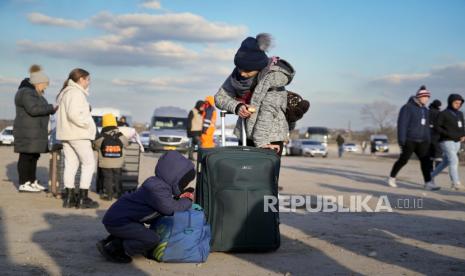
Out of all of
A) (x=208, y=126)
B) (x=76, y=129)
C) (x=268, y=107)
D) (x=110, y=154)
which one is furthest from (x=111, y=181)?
(x=208, y=126)

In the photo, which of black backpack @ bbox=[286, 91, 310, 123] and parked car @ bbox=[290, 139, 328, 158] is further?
parked car @ bbox=[290, 139, 328, 158]

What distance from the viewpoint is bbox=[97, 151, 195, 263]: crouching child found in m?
4.95

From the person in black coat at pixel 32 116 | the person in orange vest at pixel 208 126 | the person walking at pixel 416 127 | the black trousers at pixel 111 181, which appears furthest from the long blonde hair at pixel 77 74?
the person in orange vest at pixel 208 126

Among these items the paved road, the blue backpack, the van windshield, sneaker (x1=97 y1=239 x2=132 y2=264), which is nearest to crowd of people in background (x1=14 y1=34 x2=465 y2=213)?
the paved road

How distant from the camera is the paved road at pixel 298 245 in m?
4.76

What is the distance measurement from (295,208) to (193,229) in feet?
12.5

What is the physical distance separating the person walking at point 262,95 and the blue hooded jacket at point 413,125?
23.1 feet

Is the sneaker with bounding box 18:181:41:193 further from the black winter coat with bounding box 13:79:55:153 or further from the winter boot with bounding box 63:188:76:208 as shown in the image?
the winter boot with bounding box 63:188:76:208

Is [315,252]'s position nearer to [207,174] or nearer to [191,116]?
[207,174]

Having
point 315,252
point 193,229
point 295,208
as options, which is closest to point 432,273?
point 315,252

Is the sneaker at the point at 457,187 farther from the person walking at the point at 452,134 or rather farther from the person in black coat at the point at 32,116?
the person in black coat at the point at 32,116

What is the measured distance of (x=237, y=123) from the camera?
6379mm

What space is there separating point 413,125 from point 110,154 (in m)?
6.20

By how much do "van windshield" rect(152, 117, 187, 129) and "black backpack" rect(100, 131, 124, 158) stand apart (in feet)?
72.9
